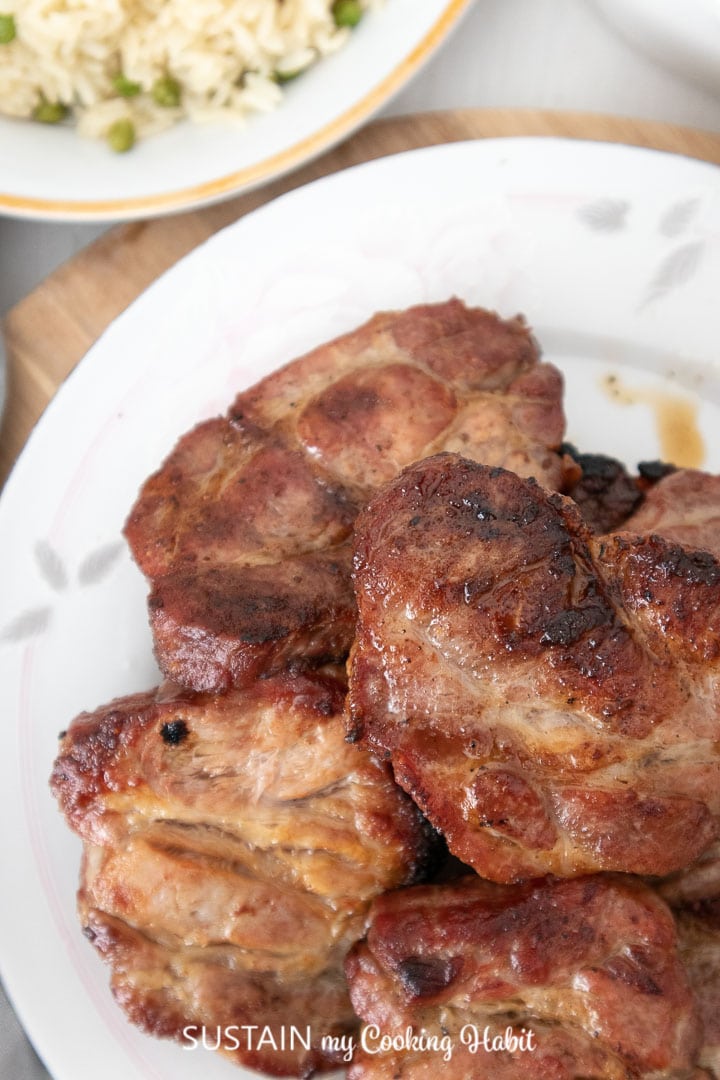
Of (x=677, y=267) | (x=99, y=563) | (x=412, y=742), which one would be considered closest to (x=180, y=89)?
(x=99, y=563)

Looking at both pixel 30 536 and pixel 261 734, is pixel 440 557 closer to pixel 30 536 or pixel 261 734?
pixel 261 734

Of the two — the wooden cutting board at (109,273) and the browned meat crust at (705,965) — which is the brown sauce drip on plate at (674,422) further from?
the browned meat crust at (705,965)

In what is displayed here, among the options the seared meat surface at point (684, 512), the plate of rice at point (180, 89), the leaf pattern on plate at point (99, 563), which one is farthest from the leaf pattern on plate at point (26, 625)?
the seared meat surface at point (684, 512)

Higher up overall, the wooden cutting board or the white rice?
the white rice

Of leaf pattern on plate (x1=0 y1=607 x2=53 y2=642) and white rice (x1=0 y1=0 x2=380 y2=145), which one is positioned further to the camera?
white rice (x1=0 y1=0 x2=380 y2=145)

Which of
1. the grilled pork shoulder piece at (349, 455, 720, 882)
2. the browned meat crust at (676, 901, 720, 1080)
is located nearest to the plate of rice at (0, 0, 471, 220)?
the grilled pork shoulder piece at (349, 455, 720, 882)

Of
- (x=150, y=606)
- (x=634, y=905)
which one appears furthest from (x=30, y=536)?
(x=634, y=905)

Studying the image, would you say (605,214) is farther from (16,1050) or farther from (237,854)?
(16,1050)

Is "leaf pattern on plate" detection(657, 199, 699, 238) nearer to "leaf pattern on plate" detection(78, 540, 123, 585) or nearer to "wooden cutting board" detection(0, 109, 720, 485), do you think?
"wooden cutting board" detection(0, 109, 720, 485)
